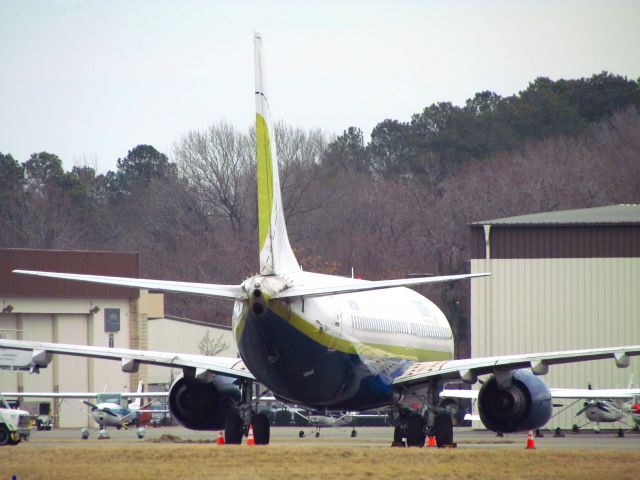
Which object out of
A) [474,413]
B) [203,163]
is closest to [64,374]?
[474,413]

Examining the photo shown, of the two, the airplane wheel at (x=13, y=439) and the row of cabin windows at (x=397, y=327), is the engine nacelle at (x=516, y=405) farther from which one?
the airplane wheel at (x=13, y=439)

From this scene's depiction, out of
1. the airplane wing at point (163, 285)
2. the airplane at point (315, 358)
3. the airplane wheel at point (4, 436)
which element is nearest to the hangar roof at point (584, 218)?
the airplane at point (315, 358)

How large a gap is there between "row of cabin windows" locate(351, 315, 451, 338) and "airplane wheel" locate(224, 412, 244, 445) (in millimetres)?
3523

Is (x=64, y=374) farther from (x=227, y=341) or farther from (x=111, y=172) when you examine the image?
(x=111, y=172)

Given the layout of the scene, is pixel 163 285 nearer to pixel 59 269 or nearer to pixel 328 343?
pixel 328 343

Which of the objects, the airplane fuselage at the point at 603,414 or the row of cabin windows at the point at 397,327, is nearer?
the row of cabin windows at the point at 397,327

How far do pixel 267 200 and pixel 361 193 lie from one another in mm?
83123

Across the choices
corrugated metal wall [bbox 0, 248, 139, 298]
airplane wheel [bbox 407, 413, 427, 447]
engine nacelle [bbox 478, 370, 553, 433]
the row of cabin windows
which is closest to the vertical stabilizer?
the row of cabin windows

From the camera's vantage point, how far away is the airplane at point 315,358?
2820 cm

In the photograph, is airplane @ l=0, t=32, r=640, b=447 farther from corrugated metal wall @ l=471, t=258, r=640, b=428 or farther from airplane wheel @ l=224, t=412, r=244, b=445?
corrugated metal wall @ l=471, t=258, r=640, b=428

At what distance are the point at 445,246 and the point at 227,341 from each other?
53.6 ft

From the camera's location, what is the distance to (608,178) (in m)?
103

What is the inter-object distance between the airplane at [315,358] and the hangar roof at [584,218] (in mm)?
17485

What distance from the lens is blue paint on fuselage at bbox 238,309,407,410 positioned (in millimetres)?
28359
